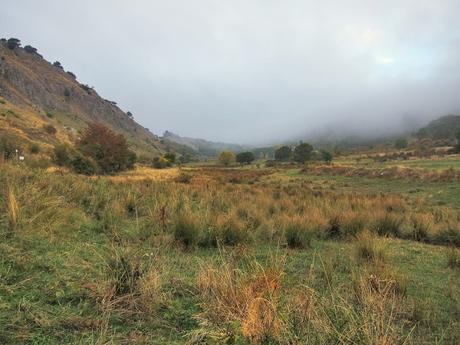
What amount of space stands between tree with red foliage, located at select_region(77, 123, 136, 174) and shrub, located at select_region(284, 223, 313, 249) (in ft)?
120

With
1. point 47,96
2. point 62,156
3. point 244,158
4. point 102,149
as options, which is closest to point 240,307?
point 62,156

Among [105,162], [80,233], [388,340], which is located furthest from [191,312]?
[105,162]

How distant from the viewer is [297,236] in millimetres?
8461

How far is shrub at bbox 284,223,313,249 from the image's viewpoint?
842 cm

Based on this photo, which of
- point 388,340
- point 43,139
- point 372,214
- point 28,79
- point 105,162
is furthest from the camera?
point 28,79

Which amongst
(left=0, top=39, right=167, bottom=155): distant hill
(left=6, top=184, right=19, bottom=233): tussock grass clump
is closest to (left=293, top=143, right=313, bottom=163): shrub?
(left=0, top=39, right=167, bottom=155): distant hill

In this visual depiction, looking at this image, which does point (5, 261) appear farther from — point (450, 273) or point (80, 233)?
point (450, 273)

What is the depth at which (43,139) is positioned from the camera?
57406 millimetres

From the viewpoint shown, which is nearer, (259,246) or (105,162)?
(259,246)

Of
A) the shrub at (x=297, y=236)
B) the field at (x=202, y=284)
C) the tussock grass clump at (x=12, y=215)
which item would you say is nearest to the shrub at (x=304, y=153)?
the field at (x=202, y=284)

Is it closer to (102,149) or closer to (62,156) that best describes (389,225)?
(62,156)

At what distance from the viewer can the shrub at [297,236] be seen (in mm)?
8422

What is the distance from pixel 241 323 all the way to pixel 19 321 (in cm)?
189

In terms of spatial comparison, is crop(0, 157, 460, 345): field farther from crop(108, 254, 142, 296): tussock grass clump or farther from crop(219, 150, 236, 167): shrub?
crop(219, 150, 236, 167): shrub
